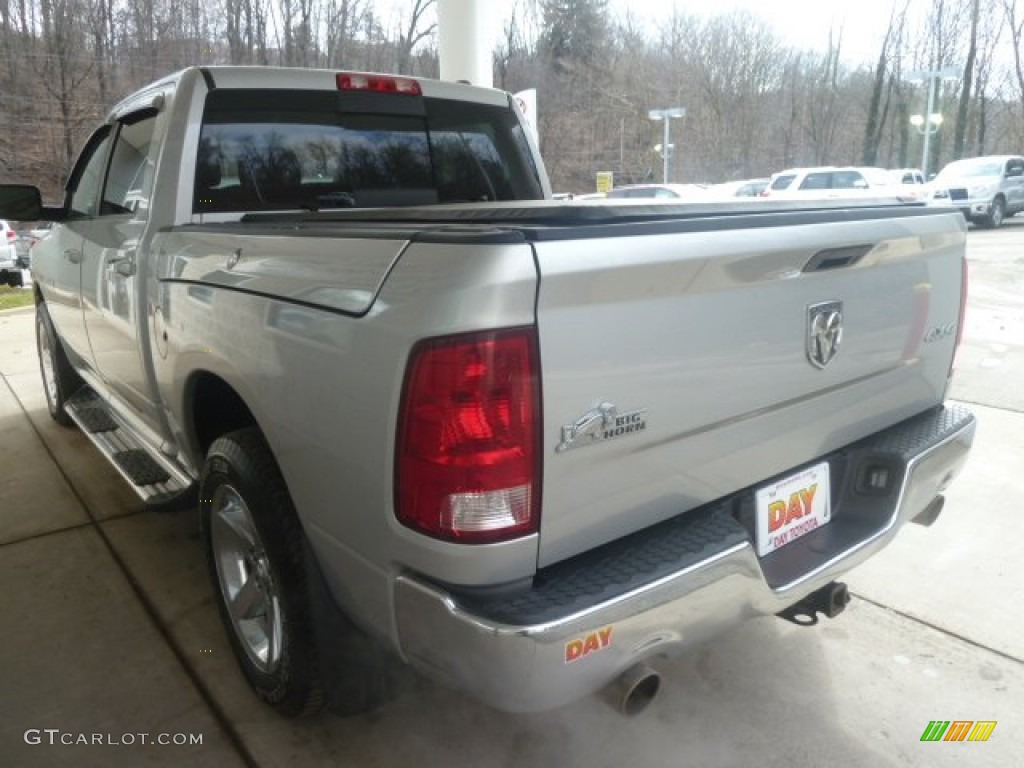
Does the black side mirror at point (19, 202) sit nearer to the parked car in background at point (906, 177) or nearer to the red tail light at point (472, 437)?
the red tail light at point (472, 437)

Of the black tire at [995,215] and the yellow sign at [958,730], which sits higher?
the black tire at [995,215]

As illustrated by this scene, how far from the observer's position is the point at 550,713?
95.0 inches

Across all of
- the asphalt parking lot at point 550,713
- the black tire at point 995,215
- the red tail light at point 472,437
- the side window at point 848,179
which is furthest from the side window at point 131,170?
the black tire at point 995,215

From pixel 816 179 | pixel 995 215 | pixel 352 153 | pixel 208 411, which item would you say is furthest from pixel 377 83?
pixel 995 215

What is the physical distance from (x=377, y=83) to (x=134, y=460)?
1.95m

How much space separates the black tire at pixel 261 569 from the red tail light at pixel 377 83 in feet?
5.46

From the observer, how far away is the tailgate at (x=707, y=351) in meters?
1.57

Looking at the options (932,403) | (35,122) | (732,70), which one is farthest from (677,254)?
(732,70)

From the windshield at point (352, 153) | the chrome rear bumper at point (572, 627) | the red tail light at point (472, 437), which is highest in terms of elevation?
the windshield at point (352, 153)

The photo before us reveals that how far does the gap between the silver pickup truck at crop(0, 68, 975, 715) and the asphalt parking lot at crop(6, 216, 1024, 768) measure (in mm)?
270

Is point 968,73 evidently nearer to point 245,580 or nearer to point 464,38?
point 464,38

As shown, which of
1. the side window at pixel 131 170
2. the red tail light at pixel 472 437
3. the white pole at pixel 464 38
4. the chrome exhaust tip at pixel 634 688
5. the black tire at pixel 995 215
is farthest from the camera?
the black tire at pixel 995 215

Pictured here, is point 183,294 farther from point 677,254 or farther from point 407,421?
point 677,254

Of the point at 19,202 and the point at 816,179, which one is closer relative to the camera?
the point at 19,202
